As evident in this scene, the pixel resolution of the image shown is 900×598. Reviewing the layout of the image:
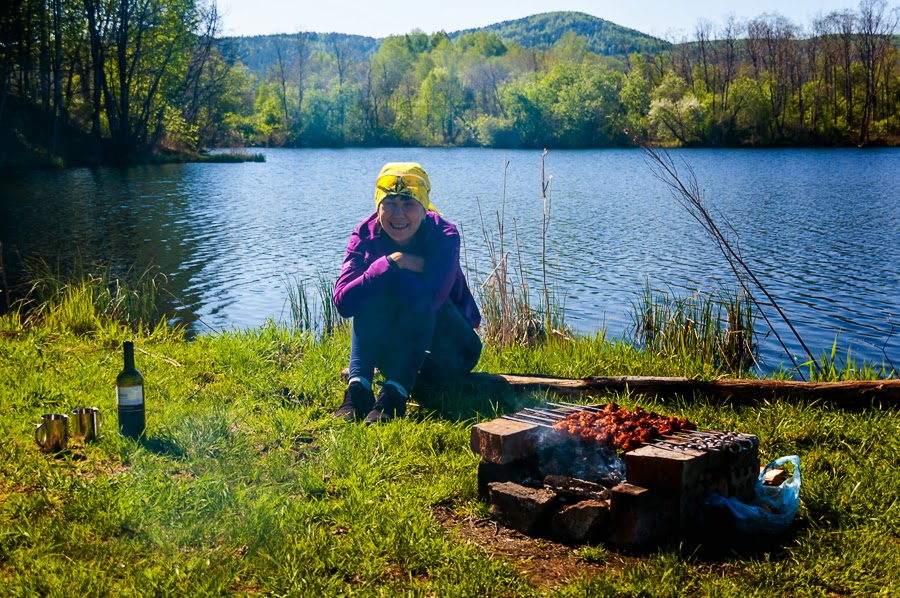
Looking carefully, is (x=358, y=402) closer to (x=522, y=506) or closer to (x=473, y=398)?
(x=473, y=398)

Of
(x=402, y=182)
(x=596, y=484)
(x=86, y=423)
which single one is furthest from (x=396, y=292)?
(x=596, y=484)

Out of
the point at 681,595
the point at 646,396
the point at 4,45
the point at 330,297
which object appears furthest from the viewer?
the point at 4,45

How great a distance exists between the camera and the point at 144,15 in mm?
44062

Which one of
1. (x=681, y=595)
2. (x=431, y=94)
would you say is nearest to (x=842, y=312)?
(x=681, y=595)

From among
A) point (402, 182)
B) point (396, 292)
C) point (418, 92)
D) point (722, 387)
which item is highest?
point (418, 92)

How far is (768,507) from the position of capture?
3.12 metres

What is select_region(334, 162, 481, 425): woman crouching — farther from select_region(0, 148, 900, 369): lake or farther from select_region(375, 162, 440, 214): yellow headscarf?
select_region(0, 148, 900, 369): lake

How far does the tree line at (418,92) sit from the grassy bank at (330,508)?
31.9 metres

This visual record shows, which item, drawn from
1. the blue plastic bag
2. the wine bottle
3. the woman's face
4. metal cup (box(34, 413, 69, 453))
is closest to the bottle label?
the wine bottle

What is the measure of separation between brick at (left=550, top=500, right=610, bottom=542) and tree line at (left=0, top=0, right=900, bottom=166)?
3309cm

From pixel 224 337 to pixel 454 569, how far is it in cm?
405

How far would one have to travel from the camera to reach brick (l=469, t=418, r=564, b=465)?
3.31 m

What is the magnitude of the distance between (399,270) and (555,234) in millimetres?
15938

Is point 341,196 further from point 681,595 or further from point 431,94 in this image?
point 431,94
